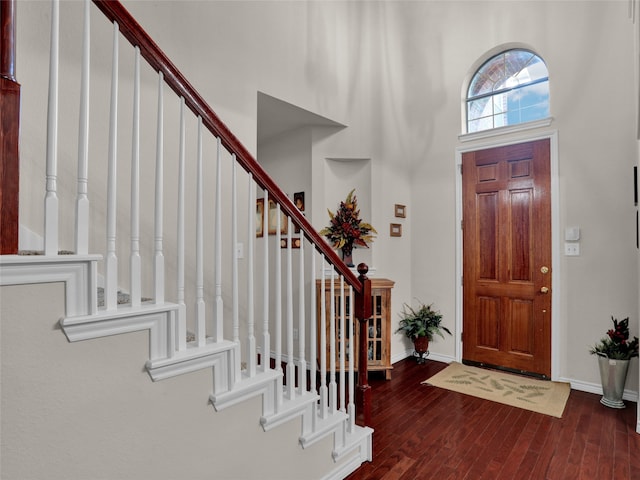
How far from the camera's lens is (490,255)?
3611 mm

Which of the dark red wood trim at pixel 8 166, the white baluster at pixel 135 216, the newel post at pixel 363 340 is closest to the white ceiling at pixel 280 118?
the newel post at pixel 363 340

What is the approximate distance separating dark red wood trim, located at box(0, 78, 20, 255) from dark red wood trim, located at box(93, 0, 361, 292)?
395mm

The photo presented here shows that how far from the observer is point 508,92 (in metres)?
3.64

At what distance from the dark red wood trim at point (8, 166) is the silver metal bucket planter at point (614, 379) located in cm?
369

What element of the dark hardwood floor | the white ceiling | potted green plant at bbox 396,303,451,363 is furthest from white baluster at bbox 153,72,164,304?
→ potted green plant at bbox 396,303,451,363

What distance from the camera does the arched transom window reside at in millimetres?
3451

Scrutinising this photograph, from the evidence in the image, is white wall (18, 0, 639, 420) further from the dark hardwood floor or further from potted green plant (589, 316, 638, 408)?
the dark hardwood floor

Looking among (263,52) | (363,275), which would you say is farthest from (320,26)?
(363,275)

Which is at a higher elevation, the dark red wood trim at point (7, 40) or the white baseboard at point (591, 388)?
the dark red wood trim at point (7, 40)

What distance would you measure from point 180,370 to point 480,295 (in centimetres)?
325

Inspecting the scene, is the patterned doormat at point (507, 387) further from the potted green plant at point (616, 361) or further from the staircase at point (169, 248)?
the staircase at point (169, 248)

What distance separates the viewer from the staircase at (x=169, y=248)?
1023 millimetres

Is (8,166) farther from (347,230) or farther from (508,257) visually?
(508,257)

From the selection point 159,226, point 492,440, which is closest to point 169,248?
point 159,226
